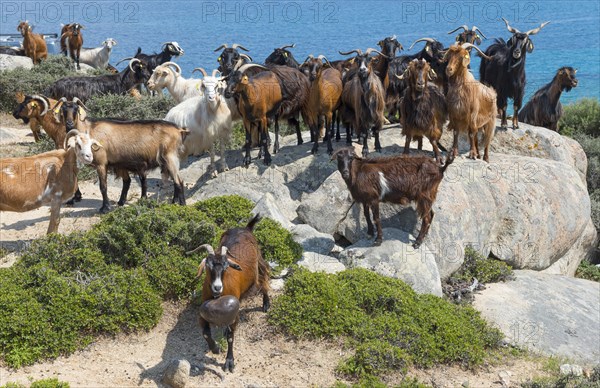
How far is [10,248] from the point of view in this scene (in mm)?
10086

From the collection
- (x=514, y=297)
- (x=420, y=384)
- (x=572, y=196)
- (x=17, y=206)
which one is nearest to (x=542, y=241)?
(x=572, y=196)

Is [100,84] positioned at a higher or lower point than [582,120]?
higher

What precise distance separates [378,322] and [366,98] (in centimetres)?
426

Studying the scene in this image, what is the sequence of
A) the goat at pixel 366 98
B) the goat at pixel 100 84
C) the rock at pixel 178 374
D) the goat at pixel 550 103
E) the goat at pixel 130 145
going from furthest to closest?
the goat at pixel 550 103 → the goat at pixel 100 84 → the goat at pixel 366 98 → the goat at pixel 130 145 → the rock at pixel 178 374

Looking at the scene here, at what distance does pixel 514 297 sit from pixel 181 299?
4.65 metres

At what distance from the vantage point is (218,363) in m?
7.35

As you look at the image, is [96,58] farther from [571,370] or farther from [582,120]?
[571,370]

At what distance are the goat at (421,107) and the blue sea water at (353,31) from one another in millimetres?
19622

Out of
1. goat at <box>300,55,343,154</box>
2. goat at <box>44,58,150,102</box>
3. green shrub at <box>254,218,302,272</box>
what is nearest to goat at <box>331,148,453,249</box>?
green shrub at <box>254,218,302,272</box>

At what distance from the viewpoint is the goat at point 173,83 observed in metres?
14.6

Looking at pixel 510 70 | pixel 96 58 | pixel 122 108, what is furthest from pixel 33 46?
pixel 510 70

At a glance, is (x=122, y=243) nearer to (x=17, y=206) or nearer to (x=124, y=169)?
(x=17, y=206)

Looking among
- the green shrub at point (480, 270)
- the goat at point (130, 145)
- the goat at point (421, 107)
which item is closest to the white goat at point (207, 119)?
the goat at point (130, 145)

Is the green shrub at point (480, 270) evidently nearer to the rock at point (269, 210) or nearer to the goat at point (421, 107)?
the goat at point (421, 107)
